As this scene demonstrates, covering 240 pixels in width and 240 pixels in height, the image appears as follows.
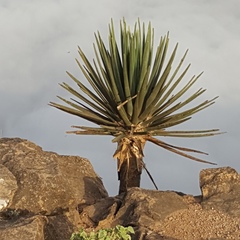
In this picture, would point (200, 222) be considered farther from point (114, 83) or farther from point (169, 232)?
point (114, 83)

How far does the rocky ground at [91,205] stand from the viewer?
6629mm

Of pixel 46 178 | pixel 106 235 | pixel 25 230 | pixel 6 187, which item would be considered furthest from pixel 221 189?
pixel 6 187

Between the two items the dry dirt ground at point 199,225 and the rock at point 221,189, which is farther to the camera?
the rock at point 221,189

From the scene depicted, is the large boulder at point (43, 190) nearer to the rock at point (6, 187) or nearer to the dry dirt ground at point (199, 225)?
the rock at point (6, 187)

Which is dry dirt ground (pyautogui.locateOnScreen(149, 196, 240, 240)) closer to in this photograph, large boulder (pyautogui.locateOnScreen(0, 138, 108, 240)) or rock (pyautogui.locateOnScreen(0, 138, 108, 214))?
large boulder (pyautogui.locateOnScreen(0, 138, 108, 240))

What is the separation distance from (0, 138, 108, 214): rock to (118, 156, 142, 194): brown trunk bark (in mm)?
403

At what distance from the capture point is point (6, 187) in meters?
7.59

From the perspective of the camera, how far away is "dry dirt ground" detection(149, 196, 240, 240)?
661 cm

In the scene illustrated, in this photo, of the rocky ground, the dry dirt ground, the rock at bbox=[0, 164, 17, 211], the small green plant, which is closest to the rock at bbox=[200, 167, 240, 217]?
the rocky ground

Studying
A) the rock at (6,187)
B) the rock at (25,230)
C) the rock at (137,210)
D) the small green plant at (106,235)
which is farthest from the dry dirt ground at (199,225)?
the rock at (6,187)

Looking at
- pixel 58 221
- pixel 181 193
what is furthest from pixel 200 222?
Result: pixel 58 221

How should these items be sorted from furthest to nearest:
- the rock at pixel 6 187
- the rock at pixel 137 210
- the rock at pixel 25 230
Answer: the rock at pixel 6 187
the rock at pixel 137 210
the rock at pixel 25 230

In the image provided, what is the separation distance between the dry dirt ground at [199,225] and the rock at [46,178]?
5.30 feet

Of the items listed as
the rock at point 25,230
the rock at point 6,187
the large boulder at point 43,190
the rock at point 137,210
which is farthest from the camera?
the rock at point 6,187
